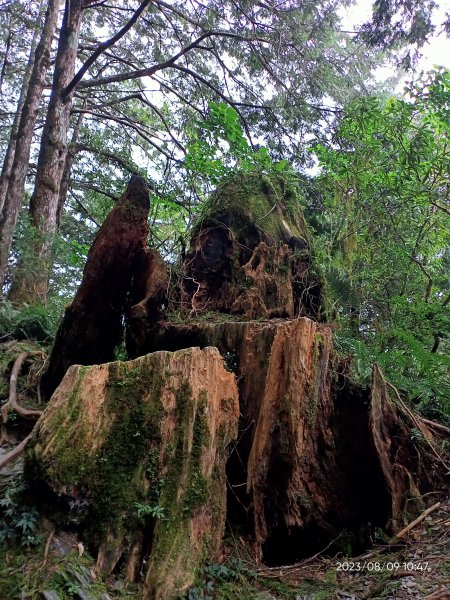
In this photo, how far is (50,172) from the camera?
8.40 meters

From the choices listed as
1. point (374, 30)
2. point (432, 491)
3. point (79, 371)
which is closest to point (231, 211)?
point (79, 371)

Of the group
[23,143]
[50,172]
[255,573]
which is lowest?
[255,573]

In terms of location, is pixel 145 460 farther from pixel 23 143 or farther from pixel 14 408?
pixel 23 143

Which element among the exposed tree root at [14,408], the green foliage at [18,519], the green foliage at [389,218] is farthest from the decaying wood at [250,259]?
→ the green foliage at [18,519]

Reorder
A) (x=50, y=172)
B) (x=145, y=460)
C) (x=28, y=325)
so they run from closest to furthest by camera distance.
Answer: (x=145, y=460)
(x=28, y=325)
(x=50, y=172)

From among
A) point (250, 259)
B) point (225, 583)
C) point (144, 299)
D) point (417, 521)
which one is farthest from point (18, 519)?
point (250, 259)

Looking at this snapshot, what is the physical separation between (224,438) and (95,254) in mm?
2034

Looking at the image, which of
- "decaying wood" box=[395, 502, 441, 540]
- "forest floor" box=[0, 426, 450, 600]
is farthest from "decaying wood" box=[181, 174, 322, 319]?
"forest floor" box=[0, 426, 450, 600]

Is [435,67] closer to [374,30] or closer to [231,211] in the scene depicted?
[374,30]

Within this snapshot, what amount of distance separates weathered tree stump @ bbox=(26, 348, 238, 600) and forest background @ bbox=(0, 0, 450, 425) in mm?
1927

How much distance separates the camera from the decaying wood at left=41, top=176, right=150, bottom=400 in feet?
13.3

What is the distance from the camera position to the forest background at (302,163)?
20.1 ft

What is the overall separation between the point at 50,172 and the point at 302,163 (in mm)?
5289

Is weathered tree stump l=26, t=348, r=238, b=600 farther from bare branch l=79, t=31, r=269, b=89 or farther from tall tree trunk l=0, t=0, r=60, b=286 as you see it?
bare branch l=79, t=31, r=269, b=89
